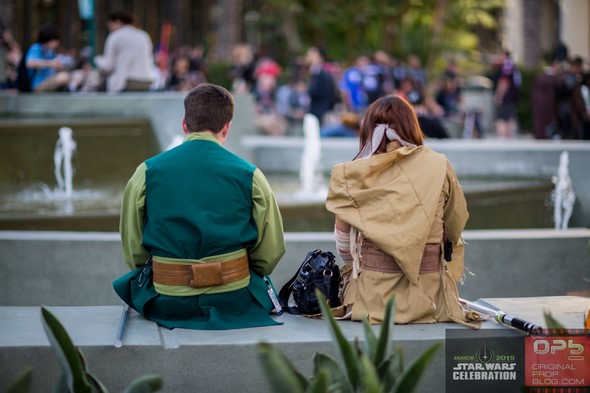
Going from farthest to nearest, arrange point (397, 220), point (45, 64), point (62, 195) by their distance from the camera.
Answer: point (45, 64)
point (62, 195)
point (397, 220)

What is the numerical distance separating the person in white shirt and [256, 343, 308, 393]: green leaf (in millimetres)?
10566

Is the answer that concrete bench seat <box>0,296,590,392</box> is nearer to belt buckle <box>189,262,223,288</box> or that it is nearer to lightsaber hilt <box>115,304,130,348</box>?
lightsaber hilt <box>115,304,130,348</box>

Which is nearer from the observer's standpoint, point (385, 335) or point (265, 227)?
point (385, 335)

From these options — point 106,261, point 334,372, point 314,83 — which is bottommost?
point 106,261

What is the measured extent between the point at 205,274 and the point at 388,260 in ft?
2.90

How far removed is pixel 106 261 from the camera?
700 cm

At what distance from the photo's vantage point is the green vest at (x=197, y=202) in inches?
188

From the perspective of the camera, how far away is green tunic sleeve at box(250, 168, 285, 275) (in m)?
4.89

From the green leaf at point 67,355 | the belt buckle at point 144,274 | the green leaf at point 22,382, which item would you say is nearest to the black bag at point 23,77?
the belt buckle at point 144,274

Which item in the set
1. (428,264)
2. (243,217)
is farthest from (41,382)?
(428,264)

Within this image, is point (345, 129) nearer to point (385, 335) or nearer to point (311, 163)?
point (311, 163)

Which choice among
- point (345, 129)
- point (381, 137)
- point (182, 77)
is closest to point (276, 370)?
→ point (381, 137)

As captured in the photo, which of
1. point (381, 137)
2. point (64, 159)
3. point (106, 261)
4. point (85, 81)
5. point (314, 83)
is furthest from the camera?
point (85, 81)

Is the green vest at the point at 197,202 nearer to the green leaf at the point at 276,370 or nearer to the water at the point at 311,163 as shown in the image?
the green leaf at the point at 276,370
